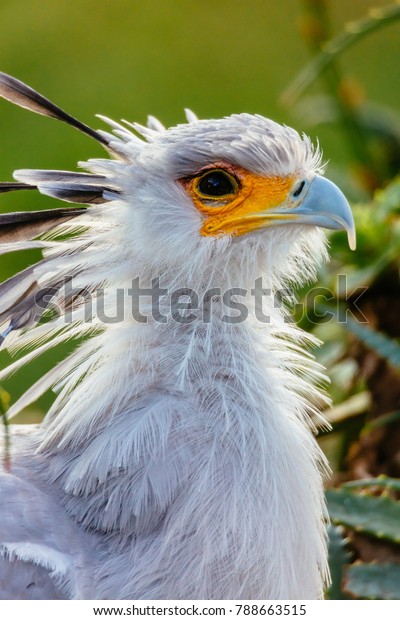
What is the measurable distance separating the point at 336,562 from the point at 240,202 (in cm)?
83

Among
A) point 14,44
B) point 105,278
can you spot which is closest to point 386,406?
point 105,278

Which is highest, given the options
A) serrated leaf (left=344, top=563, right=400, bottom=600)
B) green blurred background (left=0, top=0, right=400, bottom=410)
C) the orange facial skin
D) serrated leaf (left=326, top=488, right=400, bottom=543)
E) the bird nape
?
green blurred background (left=0, top=0, right=400, bottom=410)

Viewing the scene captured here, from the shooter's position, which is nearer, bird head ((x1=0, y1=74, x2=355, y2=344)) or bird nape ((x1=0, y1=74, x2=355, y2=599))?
bird nape ((x1=0, y1=74, x2=355, y2=599))

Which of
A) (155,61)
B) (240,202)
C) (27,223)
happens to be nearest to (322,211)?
(240,202)

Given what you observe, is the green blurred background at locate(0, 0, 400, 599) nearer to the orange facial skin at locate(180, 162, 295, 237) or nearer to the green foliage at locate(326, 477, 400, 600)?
the green foliage at locate(326, 477, 400, 600)

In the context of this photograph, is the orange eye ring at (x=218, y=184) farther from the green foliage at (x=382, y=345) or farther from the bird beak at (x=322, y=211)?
the green foliage at (x=382, y=345)

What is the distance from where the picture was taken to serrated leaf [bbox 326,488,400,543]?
2047mm

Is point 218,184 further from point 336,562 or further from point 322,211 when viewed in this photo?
point 336,562

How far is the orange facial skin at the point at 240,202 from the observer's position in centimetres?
188

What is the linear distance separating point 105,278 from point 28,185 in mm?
235

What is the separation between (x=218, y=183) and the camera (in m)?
→ 1.90

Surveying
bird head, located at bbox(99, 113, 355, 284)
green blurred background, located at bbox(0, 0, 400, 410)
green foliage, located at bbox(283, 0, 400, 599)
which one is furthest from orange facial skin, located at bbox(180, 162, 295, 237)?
green blurred background, located at bbox(0, 0, 400, 410)

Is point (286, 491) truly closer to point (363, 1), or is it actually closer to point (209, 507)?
point (209, 507)

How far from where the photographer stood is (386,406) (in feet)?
8.16
